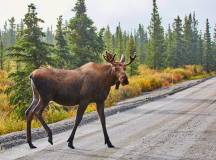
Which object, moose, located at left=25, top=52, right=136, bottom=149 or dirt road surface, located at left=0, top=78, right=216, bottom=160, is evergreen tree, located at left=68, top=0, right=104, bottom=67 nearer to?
dirt road surface, located at left=0, top=78, right=216, bottom=160

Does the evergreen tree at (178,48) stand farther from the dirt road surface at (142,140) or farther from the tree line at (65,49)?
the dirt road surface at (142,140)

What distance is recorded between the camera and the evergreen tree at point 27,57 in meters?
18.2

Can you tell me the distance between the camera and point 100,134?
40.3 feet

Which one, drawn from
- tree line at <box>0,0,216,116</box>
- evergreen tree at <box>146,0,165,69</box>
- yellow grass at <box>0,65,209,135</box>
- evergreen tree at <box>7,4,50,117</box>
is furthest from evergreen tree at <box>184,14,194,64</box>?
evergreen tree at <box>7,4,50,117</box>

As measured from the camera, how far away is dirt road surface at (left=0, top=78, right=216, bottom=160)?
936 centimetres

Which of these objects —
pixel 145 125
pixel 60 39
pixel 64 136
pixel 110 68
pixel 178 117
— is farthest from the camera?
pixel 60 39

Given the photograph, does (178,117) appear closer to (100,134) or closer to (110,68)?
(100,134)

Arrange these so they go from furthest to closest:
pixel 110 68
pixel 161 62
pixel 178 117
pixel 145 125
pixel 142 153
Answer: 1. pixel 161 62
2. pixel 178 117
3. pixel 145 125
4. pixel 110 68
5. pixel 142 153

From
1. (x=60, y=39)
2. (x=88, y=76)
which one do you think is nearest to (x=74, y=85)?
(x=88, y=76)

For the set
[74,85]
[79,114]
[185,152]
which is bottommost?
[185,152]

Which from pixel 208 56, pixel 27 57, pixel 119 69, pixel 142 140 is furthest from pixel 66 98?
pixel 208 56

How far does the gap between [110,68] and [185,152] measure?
269 centimetres

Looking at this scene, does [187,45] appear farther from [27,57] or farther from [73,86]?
[73,86]

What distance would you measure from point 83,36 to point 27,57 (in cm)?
1509
